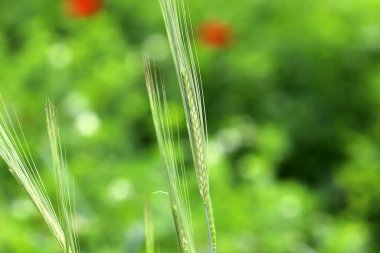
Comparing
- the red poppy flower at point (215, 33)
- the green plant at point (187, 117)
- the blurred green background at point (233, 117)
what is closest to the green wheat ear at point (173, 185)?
the green plant at point (187, 117)

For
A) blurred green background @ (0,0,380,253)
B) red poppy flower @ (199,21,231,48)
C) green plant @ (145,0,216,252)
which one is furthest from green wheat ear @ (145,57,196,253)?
red poppy flower @ (199,21,231,48)

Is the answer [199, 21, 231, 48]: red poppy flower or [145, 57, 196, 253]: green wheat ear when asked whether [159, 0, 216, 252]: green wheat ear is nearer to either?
[145, 57, 196, 253]: green wheat ear

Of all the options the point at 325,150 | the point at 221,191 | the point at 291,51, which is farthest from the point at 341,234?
the point at 291,51

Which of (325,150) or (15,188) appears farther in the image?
(325,150)

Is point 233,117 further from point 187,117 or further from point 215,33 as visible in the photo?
point 187,117

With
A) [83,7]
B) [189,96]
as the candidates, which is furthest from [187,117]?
[83,7]

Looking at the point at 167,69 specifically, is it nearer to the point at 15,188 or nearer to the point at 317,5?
the point at 317,5
